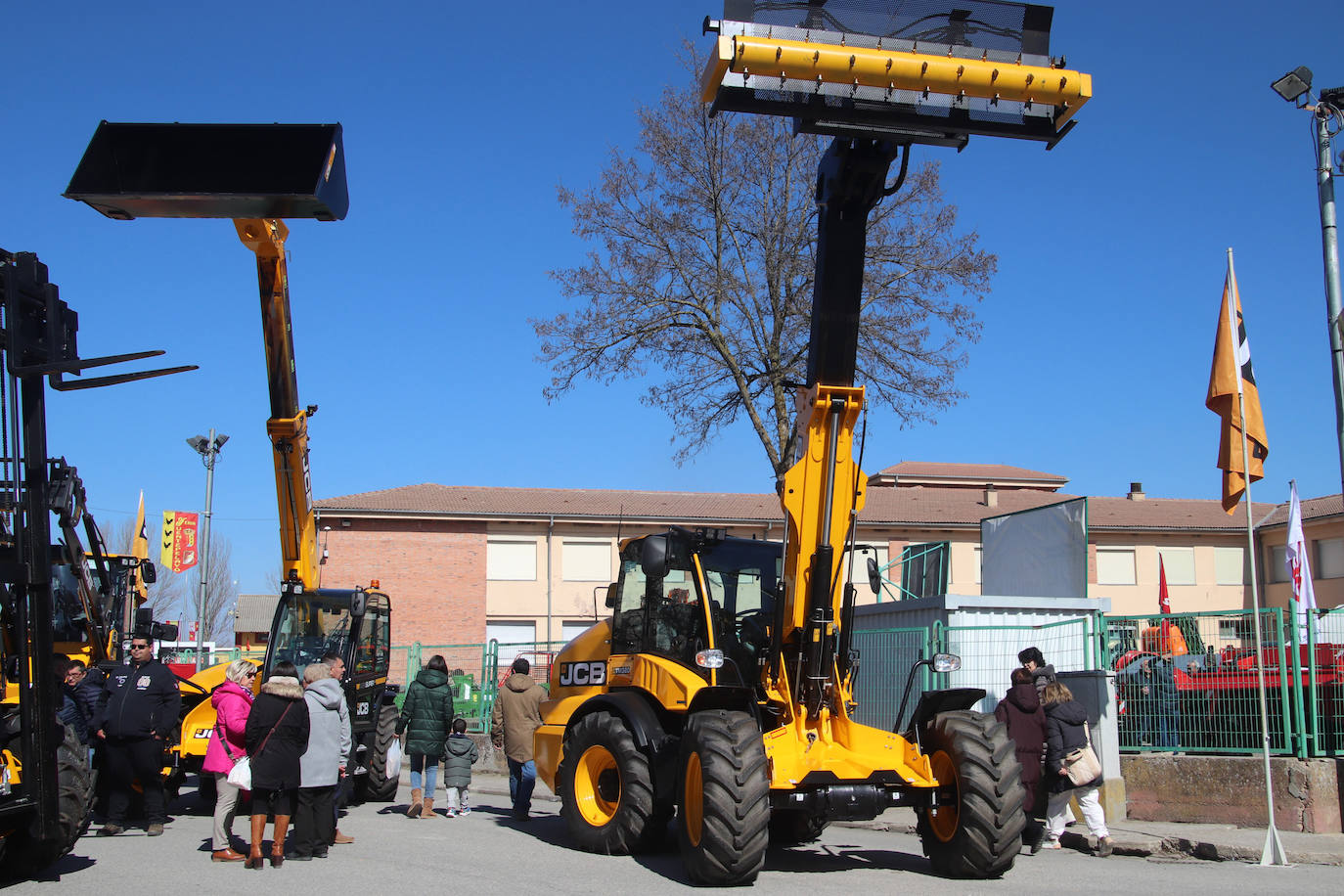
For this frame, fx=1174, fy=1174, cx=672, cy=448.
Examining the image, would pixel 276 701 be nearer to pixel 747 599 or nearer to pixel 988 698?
pixel 747 599

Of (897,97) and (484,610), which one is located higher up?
(897,97)

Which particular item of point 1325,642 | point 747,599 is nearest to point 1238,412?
point 1325,642

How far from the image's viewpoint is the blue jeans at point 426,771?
1279 centimetres

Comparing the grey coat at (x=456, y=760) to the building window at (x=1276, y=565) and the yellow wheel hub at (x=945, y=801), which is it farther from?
the building window at (x=1276, y=565)

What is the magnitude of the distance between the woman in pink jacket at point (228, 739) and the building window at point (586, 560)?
96.2 ft

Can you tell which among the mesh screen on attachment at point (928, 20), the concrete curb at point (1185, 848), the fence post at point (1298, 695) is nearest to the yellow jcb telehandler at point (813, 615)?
the mesh screen on attachment at point (928, 20)

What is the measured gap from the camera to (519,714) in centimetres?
1291

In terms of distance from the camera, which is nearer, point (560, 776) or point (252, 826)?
point (252, 826)

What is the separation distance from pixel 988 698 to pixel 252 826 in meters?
7.49

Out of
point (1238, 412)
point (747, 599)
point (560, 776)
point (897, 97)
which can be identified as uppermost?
point (897, 97)

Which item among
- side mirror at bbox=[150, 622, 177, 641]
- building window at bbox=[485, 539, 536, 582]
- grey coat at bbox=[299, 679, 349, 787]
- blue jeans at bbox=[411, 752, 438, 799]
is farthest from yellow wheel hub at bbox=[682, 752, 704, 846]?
building window at bbox=[485, 539, 536, 582]

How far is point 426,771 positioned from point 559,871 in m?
4.36

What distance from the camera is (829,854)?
9789 millimetres

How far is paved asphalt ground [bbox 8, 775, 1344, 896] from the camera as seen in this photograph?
8.13 meters
